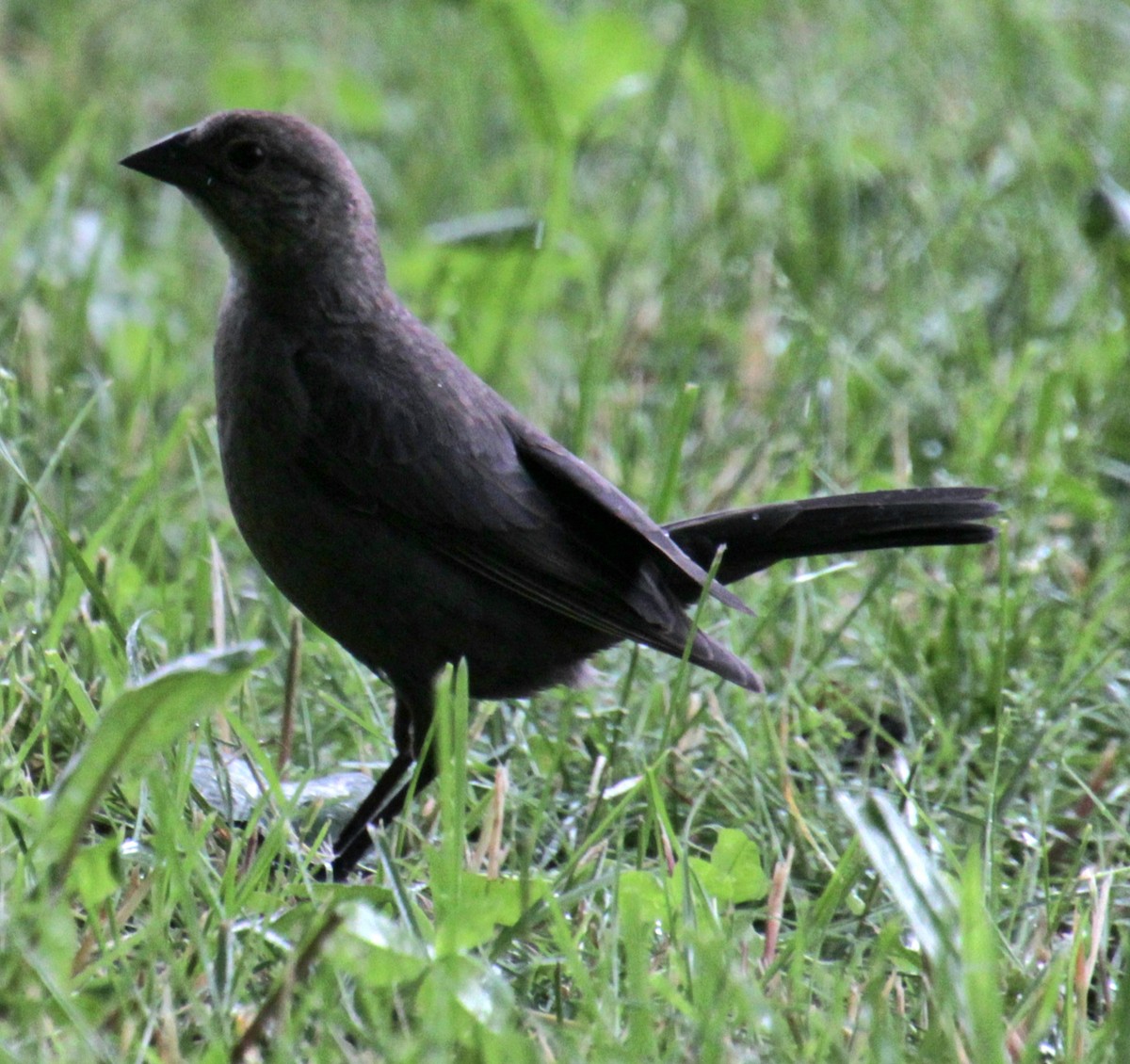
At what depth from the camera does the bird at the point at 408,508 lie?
3217 millimetres

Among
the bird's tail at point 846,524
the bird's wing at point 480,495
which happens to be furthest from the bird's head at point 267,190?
the bird's tail at point 846,524

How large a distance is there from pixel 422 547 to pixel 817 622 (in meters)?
1.07

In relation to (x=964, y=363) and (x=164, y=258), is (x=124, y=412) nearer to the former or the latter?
(x=164, y=258)

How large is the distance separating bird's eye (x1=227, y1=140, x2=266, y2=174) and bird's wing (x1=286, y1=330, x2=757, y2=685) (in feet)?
1.45

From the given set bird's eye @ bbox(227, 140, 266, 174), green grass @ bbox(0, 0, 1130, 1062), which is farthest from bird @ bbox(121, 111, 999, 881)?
green grass @ bbox(0, 0, 1130, 1062)

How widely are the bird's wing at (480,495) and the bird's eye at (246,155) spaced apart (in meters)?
0.44

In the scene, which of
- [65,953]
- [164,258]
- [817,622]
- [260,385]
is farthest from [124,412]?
[65,953]

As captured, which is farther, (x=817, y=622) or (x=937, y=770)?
(x=817, y=622)

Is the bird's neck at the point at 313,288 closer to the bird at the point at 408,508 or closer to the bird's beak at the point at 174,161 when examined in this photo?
the bird at the point at 408,508

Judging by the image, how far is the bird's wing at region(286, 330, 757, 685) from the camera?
10.6 ft

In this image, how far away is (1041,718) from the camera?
11.8 ft

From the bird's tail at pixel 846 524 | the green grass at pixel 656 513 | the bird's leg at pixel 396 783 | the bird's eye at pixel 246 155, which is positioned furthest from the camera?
the bird's eye at pixel 246 155

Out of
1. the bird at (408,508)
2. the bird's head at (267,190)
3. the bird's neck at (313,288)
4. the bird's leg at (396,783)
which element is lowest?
the bird's leg at (396,783)

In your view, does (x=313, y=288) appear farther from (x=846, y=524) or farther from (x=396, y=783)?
(x=846, y=524)
